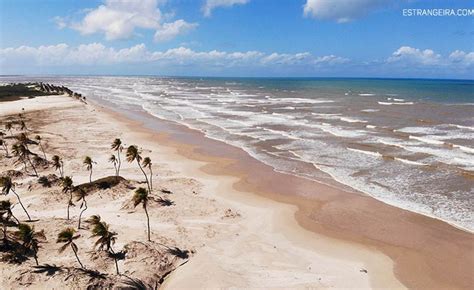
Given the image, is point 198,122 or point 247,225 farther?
point 198,122

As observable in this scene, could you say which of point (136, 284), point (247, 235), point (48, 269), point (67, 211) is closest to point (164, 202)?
point (67, 211)

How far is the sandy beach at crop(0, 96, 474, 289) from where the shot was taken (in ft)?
66.4

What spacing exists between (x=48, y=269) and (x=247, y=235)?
37.4 feet

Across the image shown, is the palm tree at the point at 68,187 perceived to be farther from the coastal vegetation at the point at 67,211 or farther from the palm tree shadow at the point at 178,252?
the palm tree shadow at the point at 178,252

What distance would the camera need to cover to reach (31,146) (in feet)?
156

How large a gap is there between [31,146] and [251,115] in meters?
45.4

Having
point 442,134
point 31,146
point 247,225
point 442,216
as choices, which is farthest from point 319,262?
point 442,134

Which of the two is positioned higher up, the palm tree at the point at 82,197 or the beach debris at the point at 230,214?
the palm tree at the point at 82,197

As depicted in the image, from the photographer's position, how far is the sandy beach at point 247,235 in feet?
66.4

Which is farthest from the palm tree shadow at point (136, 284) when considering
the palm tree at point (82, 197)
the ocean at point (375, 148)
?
the ocean at point (375, 148)

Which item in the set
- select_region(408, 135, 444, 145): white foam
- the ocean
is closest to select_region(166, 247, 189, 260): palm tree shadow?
the ocean

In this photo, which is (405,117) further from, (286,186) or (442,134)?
(286,186)

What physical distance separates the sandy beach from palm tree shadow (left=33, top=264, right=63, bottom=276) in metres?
0.31

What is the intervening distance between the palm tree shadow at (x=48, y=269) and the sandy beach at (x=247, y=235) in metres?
0.31
